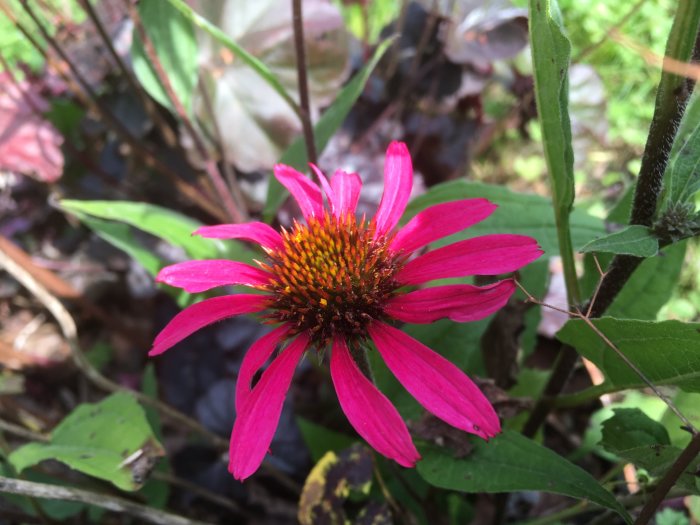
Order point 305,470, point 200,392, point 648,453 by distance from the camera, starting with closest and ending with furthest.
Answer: point 648,453 → point 305,470 → point 200,392

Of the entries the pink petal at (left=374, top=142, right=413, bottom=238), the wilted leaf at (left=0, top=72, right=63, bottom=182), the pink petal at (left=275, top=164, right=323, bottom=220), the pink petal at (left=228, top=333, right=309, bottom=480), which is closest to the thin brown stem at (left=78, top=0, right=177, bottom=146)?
the wilted leaf at (left=0, top=72, right=63, bottom=182)

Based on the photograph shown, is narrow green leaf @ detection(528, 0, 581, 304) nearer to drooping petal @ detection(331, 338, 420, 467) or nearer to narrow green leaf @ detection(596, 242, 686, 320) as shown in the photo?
narrow green leaf @ detection(596, 242, 686, 320)

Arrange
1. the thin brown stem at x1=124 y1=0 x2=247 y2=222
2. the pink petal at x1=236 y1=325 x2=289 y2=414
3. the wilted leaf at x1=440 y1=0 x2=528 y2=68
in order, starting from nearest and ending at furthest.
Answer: the pink petal at x1=236 y1=325 x2=289 y2=414 → the thin brown stem at x1=124 y1=0 x2=247 y2=222 → the wilted leaf at x1=440 y1=0 x2=528 y2=68

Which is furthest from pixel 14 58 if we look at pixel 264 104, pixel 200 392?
pixel 200 392

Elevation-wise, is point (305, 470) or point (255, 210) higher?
point (255, 210)

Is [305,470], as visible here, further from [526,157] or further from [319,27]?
[526,157]

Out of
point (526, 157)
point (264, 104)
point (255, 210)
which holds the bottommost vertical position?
point (526, 157)
